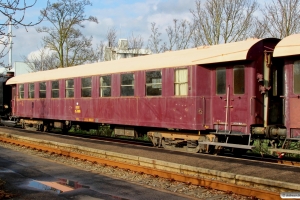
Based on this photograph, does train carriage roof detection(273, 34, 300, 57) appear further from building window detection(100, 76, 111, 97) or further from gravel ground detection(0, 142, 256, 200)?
building window detection(100, 76, 111, 97)

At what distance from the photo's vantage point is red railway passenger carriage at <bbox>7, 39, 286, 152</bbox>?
10.4 meters

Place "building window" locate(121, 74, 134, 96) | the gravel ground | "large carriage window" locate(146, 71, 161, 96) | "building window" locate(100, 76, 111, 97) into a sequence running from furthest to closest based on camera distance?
"building window" locate(100, 76, 111, 97) < "building window" locate(121, 74, 134, 96) < "large carriage window" locate(146, 71, 161, 96) < the gravel ground

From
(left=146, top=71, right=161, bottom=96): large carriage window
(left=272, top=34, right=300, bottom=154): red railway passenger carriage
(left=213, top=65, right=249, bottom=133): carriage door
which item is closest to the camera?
(left=272, top=34, right=300, bottom=154): red railway passenger carriage

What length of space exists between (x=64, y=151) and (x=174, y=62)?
514 cm

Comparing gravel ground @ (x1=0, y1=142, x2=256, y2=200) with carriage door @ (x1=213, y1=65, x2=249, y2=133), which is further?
carriage door @ (x1=213, y1=65, x2=249, y2=133)

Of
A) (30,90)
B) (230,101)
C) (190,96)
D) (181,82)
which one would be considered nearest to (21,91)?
(30,90)

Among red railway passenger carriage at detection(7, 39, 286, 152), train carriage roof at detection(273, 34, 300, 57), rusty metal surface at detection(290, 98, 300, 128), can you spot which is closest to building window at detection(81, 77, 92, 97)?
red railway passenger carriage at detection(7, 39, 286, 152)

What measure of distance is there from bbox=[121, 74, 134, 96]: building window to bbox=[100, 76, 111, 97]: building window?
0.96m

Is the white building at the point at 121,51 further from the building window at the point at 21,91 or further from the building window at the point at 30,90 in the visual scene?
the building window at the point at 30,90

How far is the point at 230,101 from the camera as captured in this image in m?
10.9

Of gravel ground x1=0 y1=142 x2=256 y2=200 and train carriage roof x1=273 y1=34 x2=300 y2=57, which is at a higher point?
train carriage roof x1=273 y1=34 x2=300 y2=57

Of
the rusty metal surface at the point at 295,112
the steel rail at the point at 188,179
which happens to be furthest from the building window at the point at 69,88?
the rusty metal surface at the point at 295,112

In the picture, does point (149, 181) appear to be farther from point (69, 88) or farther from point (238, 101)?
point (69, 88)

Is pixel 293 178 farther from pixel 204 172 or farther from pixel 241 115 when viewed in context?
pixel 241 115
